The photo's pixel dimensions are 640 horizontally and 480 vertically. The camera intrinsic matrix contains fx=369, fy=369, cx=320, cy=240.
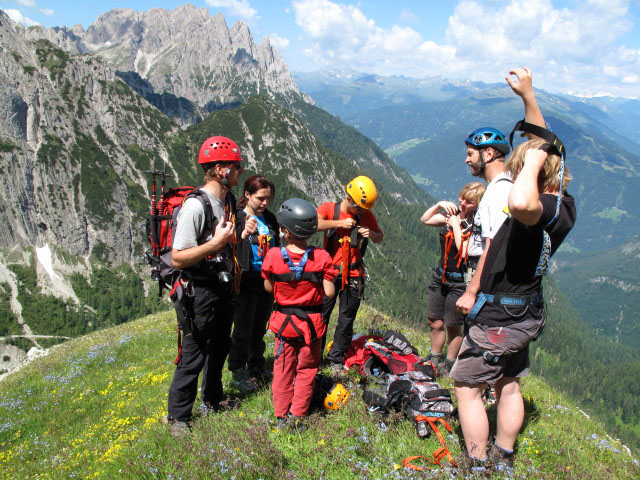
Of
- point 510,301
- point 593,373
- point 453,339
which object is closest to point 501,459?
point 510,301

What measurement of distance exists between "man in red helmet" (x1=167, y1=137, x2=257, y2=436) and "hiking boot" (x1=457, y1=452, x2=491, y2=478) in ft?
13.0

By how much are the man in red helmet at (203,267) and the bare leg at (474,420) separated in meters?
3.71

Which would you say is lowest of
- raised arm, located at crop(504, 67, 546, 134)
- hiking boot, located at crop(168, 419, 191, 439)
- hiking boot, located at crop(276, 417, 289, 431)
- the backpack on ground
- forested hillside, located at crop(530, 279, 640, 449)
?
forested hillside, located at crop(530, 279, 640, 449)

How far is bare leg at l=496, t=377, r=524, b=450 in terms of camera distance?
4.75 meters

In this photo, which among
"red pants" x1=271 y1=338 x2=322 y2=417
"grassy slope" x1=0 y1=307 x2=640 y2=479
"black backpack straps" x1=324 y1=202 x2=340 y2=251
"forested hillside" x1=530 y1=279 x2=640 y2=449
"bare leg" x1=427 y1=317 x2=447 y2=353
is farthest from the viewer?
"forested hillside" x1=530 y1=279 x2=640 y2=449

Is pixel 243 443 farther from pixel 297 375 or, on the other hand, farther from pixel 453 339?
pixel 453 339

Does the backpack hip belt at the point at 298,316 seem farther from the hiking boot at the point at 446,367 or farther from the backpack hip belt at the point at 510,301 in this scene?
the hiking boot at the point at 446,367

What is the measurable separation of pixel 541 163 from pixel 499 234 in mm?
983

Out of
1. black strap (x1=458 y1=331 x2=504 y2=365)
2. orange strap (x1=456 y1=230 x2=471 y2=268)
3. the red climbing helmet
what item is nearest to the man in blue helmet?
orange strap (x1=456 y1=230 x2=471 y2=268)

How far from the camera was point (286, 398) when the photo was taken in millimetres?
6078

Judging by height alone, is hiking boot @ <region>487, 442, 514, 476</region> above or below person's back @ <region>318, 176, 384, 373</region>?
below

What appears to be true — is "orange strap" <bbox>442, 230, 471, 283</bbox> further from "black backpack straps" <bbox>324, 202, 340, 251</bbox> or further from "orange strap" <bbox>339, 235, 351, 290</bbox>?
"black backpack straps" <bbox>324, 202, 340, 251</bbox>

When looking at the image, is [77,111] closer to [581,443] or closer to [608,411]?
[581,443]

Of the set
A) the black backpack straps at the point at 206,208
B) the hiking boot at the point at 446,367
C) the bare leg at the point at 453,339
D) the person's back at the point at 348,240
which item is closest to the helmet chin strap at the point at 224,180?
the black backpack straps at the point at 206,208
